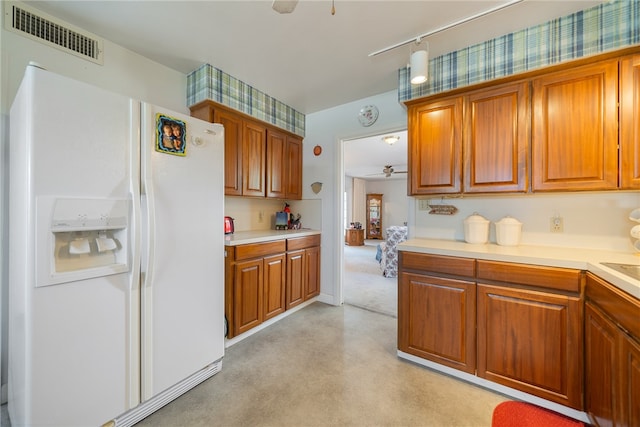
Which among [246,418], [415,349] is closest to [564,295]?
[415,349]

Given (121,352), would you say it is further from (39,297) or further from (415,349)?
(415,349)

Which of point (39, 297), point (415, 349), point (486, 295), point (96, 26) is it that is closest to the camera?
point (39, 297)

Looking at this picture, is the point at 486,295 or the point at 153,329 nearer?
the point at 153,329

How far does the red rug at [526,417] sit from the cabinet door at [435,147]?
147cm

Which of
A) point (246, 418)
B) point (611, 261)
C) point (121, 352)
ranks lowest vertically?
point (246, 418)

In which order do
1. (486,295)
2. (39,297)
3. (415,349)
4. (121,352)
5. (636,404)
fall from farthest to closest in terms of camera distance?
(415,349) < (486,295) < (121,352) < (39,297) < (636,404)

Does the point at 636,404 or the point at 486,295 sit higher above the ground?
the point at 486,295

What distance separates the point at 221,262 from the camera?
1881 millimetres

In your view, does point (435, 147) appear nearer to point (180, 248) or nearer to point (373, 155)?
point (180, 248)

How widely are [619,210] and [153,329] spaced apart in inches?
124

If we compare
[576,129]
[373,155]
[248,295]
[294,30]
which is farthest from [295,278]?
[373,155]

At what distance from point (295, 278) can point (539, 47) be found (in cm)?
287

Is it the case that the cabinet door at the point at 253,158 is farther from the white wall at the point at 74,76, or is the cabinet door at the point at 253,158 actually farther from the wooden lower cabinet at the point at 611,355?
the wooden lower cabinet at the point at 611,355

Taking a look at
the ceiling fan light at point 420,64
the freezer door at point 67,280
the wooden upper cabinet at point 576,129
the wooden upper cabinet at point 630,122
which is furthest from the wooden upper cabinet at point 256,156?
the wooden upper cabinet at point 630,122
